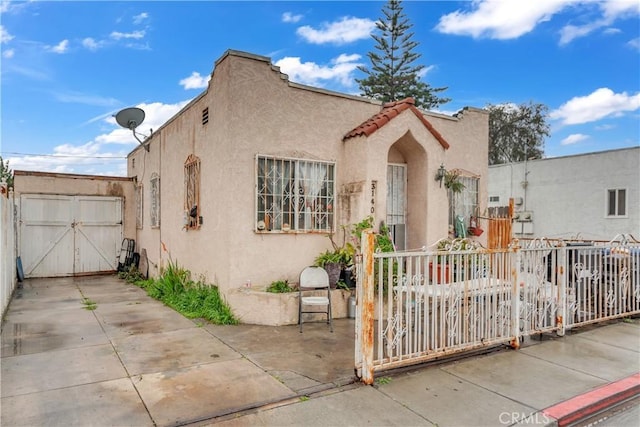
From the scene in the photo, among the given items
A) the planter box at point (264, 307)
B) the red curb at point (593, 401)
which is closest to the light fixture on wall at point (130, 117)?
the planter box at point (264, 307)

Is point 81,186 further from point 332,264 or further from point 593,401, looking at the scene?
point 593,401

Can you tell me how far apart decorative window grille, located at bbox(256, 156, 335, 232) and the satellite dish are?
5202 mm

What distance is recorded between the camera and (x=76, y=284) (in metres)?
11.6

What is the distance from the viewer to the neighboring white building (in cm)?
1547

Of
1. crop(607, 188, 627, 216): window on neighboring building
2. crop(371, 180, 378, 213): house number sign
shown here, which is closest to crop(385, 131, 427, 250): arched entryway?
crop(371, 180, 378, 213): house number sign

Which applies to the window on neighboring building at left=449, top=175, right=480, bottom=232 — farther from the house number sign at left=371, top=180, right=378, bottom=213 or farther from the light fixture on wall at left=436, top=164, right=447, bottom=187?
the house number sign at left=371, top=180, right=378, bottom=213

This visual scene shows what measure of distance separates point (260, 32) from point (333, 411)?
8887mm

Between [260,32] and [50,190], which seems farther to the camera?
[50,190]

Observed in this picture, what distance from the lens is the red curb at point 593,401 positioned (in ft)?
12.3

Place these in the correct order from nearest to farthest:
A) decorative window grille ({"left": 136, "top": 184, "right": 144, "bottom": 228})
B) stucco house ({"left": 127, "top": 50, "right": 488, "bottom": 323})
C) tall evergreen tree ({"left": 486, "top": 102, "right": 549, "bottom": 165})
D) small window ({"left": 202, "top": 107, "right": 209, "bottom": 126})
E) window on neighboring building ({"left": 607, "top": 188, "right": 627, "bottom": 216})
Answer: stucco house ({"left": 127, "top": 50, "right": 488, "bottom": 323}) < small window ({"left": 202, "top": 107, "right": 209, "bottom": 126}) < decorative window grille ({"left": 136, "top": 184, "right": 144, "bottom": 228}) < window on neighboring building ({"left": 607, "top": 188, "right": 627, "bottom": 216}) < tall evergreen tree ({"left": 486, "top": 102, "right": 549, "bottom": 165})

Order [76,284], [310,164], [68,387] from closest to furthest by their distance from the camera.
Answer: [68,387]
[310,164]
[76,284]

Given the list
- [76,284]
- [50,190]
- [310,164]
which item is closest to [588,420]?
[310,164]

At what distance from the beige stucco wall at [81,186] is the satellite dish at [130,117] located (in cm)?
373

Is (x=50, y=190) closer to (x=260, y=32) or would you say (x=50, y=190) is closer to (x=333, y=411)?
(x=260, y=32)
